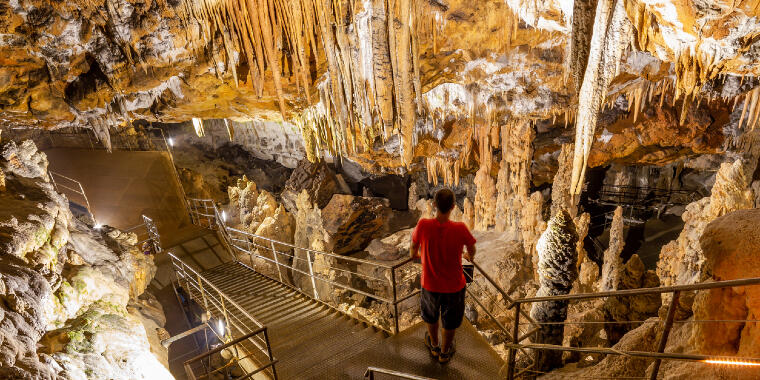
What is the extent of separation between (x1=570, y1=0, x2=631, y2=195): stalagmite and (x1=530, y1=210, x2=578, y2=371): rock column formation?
1031 mm

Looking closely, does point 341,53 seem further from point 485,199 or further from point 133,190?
point 485,199

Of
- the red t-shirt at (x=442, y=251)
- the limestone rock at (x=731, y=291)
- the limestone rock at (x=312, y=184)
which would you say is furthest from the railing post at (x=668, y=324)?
the limestone rock at (x=312, y=184)

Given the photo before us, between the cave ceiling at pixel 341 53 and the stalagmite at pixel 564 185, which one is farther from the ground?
the cave ceiling at pixel 341 53

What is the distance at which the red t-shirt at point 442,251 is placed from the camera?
2.59 meters

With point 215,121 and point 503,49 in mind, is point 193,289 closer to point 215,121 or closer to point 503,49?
point 503,49

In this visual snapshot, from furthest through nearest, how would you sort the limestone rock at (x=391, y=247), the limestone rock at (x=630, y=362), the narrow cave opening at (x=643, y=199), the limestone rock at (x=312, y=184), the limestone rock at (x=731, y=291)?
the limestone rock at (x=312, y=184) → the limestone rock at (x=391, y=247) → the narrow cave opening at (x=643, y=199) → the limestone rock at (x=630, y=362) → the limestone rock at (x=731, y=291)

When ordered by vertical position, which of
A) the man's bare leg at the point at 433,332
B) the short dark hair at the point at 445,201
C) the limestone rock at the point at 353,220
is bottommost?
the limestone rock at the point at 353,220

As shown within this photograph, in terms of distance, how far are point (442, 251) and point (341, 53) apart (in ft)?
11.2

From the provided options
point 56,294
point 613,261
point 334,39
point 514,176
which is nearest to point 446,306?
point 56,294

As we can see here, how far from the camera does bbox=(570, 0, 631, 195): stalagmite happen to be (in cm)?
383

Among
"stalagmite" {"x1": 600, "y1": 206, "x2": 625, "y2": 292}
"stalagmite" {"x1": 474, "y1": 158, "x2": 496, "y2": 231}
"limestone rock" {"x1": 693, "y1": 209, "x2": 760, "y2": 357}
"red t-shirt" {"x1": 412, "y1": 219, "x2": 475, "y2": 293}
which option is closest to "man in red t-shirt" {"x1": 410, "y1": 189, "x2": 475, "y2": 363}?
"red t-shirt" {"x1": 412, "y1": 219, "x2": 475, "y2": 293}

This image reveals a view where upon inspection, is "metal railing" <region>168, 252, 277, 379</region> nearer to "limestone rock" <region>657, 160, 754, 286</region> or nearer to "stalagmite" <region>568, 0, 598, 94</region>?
"stalagmite" <region>568, 0, 598, 94</region>

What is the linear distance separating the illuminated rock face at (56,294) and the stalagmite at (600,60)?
5.65 metres

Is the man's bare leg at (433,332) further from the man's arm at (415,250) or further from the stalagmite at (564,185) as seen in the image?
the stalagmite at (564,185)
